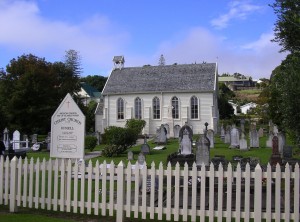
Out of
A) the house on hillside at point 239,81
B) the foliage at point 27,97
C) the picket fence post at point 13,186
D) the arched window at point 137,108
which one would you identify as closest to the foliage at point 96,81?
the house on hillside at point 239,81

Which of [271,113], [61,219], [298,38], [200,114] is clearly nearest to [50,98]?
[200,114]

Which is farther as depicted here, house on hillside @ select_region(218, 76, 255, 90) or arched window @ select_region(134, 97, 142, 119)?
house on hillside @ select_region(218, 76, 255, 90)

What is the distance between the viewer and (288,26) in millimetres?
14133

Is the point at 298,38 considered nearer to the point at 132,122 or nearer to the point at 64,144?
the point at 64,144

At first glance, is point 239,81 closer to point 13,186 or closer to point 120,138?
point 120,138

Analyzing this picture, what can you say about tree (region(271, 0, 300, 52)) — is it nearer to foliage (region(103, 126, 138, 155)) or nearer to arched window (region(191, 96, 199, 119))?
foliage (region(103, 126, 138, 155))

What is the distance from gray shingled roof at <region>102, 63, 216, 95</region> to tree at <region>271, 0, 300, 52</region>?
2785 cm

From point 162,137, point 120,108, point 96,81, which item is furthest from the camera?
point 96,81

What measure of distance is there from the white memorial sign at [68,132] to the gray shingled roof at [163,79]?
3628 centimetres

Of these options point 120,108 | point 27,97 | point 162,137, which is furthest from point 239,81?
point 162,137

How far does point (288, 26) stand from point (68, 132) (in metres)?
9.79

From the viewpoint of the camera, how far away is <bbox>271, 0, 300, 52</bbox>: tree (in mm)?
12789

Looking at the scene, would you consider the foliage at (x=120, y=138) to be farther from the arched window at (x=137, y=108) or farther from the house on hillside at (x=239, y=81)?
the house on hillside at (x=239, y=81)

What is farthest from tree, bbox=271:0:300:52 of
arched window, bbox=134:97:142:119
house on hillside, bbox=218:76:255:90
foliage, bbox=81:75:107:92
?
house on hillside, bbox=218:76:255:90
